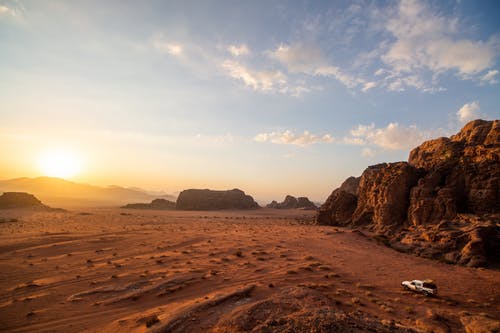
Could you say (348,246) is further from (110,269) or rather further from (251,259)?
(110,269)

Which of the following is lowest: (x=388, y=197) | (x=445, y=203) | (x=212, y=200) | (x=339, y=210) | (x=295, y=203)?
(x=339, y=210)

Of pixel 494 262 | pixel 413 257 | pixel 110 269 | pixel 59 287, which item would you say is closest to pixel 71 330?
pixel 59 287

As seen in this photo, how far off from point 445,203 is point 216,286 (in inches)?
779

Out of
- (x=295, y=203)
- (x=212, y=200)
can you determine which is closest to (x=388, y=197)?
(x=212, y=200)

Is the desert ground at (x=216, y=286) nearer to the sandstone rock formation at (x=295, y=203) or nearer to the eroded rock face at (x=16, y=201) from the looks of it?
the eroded rock face at (x=16, y=201)

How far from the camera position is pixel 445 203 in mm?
19859

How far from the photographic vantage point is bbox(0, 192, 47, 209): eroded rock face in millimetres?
44000

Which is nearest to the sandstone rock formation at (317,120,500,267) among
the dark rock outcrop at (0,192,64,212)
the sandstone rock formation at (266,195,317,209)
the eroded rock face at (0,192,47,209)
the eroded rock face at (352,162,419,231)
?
the eroded rock face at (352,162,419,231)

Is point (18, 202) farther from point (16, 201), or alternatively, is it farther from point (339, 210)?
point (339, 210)

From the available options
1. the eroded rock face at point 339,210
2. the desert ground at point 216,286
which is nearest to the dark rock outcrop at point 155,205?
the eroded rock face at point 339,210

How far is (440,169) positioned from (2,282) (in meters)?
32.5

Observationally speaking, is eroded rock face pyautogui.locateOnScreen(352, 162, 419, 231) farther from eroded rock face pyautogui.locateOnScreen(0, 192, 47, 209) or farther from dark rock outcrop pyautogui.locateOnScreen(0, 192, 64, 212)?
eroded rock face pyautogui.locateOnScreen(0, 192, 47, 209)

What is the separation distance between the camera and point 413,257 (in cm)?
1684

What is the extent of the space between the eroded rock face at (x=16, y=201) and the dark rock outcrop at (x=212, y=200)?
29009 mm
